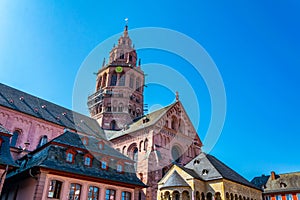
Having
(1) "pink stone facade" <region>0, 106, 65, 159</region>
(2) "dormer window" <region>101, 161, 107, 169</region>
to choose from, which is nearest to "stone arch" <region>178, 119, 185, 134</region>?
(1) "pink stone facade" <region>0, 106, 65, 159</region>

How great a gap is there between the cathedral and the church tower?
0.65 ft

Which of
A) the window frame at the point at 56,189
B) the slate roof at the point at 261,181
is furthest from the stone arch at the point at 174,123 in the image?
the window frame at the point at 56,189

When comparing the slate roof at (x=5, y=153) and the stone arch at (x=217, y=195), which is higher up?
the slate roof at (x=5, y=153)

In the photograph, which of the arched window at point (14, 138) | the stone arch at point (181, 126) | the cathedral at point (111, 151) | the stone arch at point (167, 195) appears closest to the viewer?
the cathedral at point (111, 151)

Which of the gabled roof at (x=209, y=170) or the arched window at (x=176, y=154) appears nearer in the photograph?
the gabled roof at (x=209, y=170)

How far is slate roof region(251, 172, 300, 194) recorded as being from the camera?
4653 cm

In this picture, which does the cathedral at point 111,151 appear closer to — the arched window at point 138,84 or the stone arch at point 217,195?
the stone arch at point 217,195

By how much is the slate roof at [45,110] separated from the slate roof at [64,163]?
591 inches

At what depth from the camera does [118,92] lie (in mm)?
53812

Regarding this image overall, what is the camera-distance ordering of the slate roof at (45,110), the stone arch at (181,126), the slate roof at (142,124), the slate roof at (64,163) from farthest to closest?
the stone arch at (181,126) → the slate roof at (142,124) → the slate roof at (45,110) → the slate roof at (64,163)

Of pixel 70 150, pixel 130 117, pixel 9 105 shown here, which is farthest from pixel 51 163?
pixel 130 117

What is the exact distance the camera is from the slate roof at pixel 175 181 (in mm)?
29312

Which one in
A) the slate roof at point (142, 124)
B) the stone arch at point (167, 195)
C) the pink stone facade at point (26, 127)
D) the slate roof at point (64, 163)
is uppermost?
the slate roof at point (142, 124)

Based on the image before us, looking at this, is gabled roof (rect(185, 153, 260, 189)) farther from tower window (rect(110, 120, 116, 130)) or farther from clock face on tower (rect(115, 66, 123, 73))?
clock face on tower (rect(115, 66, 123, 73))
